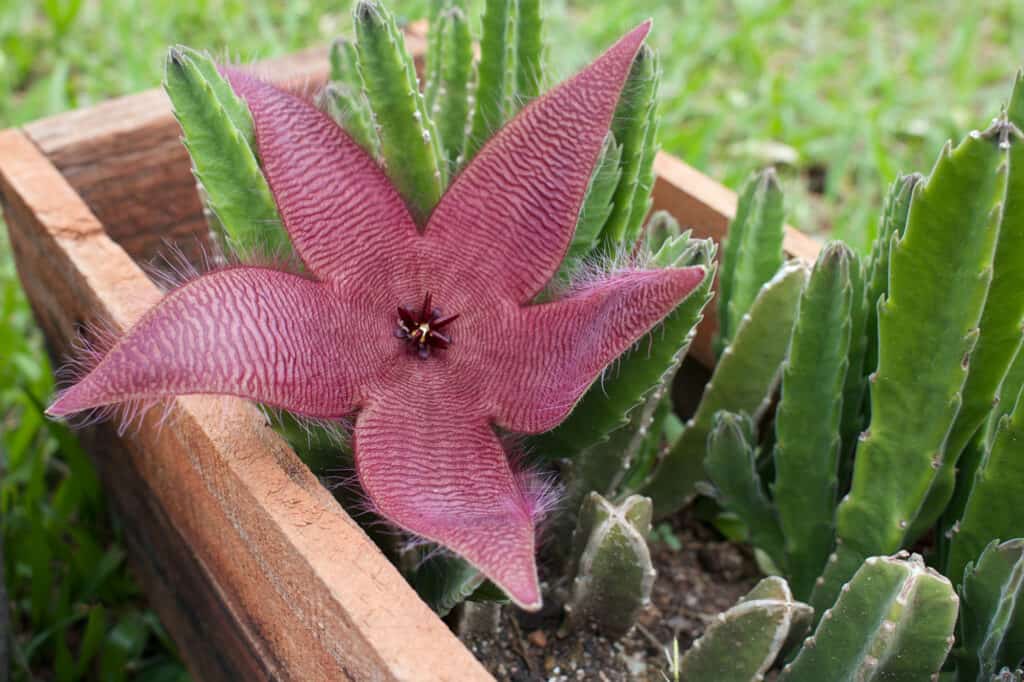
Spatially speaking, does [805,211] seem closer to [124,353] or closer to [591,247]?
[591,247]

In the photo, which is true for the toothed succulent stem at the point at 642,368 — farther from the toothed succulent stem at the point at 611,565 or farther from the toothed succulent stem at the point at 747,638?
the toothed succulent stem at the point at 747,638

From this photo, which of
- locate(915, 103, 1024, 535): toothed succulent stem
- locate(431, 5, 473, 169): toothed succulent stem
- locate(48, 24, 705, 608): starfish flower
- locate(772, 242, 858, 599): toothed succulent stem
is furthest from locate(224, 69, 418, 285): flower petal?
locate(915, 103, 1024, 535): toothed succulent stem

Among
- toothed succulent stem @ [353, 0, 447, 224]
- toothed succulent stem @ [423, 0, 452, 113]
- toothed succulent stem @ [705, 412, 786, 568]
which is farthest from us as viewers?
toothed succulent stem @ [423, 0, 452, 113]

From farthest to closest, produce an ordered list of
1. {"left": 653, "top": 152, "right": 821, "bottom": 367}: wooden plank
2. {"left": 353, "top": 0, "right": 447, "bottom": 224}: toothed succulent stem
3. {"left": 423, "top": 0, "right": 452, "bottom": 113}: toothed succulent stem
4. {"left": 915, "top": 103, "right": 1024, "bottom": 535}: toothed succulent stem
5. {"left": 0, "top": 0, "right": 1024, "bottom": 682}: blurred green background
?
1. {"left": 0, "top": 0, "right": 1024, "bottom": 682}: blurred green background
2. {"left": 653, "top": 152, "right": 821, "bottom": 367}: wooden plank
3. {"left": 423, "top": 0, "right": 452, "bottom": 113}: toothed succulent stem
4. {"left": 353, "top": 0, "right": 447, "bottom": 224}: toothed succulent stem
5. {"left": 915, "top": 103, "right": 1024, "bottom": 535}: toothed succulent stem

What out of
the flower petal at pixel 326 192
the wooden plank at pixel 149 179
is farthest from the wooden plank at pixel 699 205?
the flower petal at pixel 326 192

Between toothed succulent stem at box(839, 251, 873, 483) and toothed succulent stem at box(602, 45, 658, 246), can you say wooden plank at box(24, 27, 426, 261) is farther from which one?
toothed succulent stem at box(839, 251, 873, 483)

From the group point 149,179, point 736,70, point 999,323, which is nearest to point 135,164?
point 149,179
